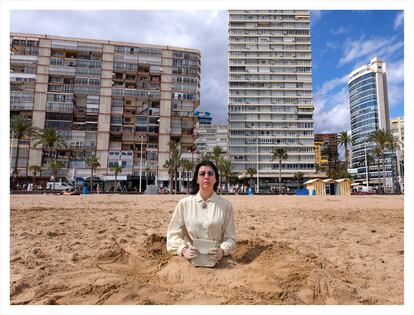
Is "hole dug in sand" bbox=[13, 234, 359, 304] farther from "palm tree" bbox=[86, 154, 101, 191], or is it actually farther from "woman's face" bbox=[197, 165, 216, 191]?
"palm tree" bbox=[86, 154, 101, 191]

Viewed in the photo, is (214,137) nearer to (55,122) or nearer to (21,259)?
(55,122)

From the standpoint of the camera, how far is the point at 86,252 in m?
4.71

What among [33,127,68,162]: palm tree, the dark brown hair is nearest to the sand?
the dark brown hair

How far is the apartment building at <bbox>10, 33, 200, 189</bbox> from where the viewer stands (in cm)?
6300

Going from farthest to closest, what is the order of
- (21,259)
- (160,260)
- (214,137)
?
(214,137) < (160,260) < (21,259)

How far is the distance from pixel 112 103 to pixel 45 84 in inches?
542

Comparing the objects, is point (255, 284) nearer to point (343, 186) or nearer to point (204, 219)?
Answer: point (204, 219)

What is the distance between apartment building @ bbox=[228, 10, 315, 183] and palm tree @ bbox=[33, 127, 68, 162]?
4112cm

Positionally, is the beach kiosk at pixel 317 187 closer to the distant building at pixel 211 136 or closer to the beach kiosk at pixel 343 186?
the beach kiosk at pixel 343 186

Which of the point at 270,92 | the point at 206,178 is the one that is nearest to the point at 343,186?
the point at 206,178
